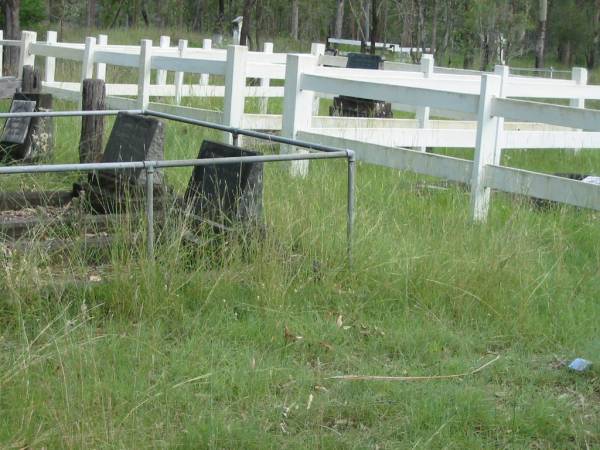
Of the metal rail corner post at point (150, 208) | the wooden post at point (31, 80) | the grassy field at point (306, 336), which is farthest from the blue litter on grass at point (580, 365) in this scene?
the wooden post at point (31, 80)

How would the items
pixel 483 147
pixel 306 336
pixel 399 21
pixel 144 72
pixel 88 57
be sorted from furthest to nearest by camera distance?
1. pixel 399 21
2. pixel 88 57
3. pixel 144 72
4. pixel 483 147
5. pixel 306 336

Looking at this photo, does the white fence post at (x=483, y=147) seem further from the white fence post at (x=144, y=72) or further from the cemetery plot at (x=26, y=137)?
the white fence post at (x=144, y=72)

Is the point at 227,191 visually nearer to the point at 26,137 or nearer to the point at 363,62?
the point at 26,137

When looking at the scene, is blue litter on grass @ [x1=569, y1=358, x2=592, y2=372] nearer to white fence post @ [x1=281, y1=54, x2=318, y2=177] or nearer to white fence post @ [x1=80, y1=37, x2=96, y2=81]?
white fence post @ [x1=281, y1=54, x2=318, y2=177]

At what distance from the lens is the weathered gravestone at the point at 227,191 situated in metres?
7.04

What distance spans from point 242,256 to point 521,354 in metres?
1.89

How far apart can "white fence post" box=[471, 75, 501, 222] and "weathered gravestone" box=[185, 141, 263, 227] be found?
2.50 m

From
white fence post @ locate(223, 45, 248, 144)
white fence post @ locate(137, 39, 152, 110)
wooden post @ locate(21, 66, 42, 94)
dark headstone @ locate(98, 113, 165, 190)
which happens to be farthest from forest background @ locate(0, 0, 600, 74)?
dark headstone @ locate(98, 113, 165, 190)

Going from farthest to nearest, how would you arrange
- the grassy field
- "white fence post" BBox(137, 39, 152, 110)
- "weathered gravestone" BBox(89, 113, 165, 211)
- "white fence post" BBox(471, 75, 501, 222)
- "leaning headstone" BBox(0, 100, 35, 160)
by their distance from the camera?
"white fence post" BBox(137, 39, 152, 110), "leaning headstone" BBox(0, 100, 35, 160), "white fence post" BBox(471, 75, 501, 222), "weathered gravestone" BBox(89, 113, 165, 211), the grassy field

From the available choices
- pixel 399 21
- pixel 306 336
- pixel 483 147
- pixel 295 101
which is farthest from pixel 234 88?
pixel 399 21

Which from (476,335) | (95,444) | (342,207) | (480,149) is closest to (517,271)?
(476,335)

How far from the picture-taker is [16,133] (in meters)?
10.8

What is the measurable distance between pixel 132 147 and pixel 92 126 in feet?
7.24

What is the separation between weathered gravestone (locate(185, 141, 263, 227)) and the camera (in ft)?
23.1
